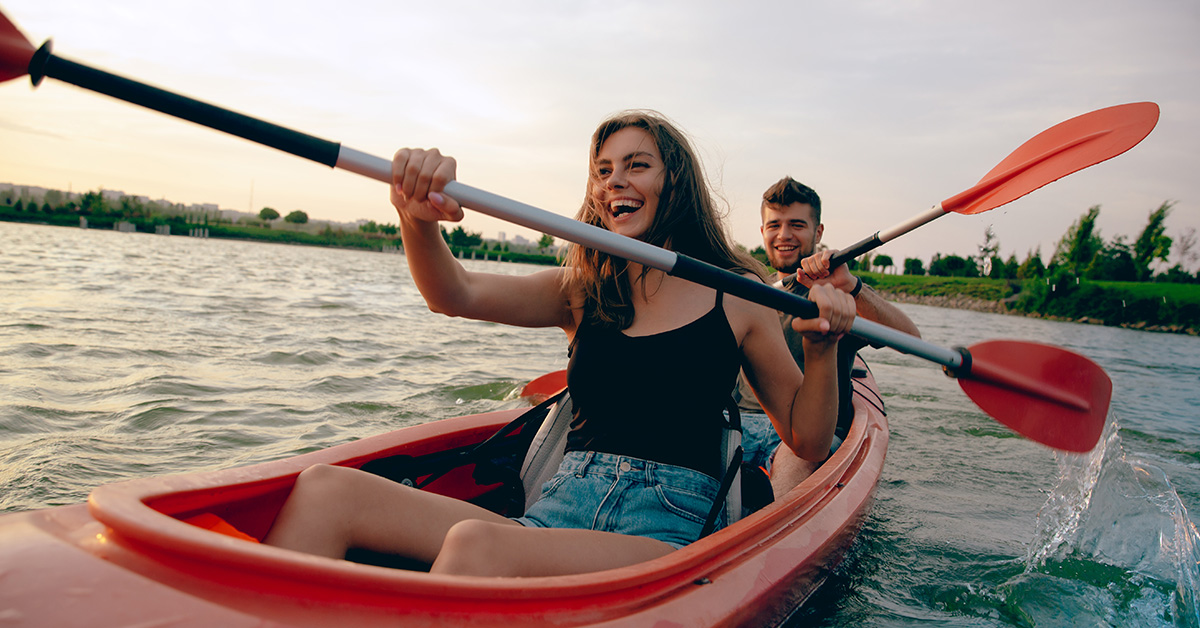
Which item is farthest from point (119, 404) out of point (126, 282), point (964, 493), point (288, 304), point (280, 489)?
point (126, 282)

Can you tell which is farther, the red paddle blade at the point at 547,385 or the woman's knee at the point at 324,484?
the red paddle blade at the point at 547,385

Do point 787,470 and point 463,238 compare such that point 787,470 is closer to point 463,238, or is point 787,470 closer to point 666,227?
point 666,227

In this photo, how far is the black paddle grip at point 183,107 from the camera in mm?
1604

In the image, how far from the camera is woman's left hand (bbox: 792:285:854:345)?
185 cm

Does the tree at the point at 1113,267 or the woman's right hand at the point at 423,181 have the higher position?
the tree at the point at 1113,267

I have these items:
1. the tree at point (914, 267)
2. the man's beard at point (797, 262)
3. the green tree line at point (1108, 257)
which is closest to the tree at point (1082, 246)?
the green tree line at point (1108, 257)

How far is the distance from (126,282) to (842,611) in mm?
12700

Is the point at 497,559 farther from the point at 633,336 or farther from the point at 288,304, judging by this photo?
the point at 288,304

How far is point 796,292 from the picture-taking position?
11.9 ft

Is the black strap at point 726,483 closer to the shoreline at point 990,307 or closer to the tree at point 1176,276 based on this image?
the shoreline at point 990,307

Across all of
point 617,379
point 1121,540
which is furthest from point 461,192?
point 1121,540

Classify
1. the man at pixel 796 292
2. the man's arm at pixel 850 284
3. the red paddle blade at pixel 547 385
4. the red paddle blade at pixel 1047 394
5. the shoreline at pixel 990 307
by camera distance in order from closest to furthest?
the red paddle blade at pixel 1047 394, the man at pixel 796 292, the man's arm at pixel 850 284, the red paddle blade at pixel 547 385, the shoreline at pixel 990 307

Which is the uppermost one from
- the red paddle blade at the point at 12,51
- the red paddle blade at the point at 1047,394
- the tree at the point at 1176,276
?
the tree at the point at 1176,276

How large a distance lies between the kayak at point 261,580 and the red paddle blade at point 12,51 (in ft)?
3.45
